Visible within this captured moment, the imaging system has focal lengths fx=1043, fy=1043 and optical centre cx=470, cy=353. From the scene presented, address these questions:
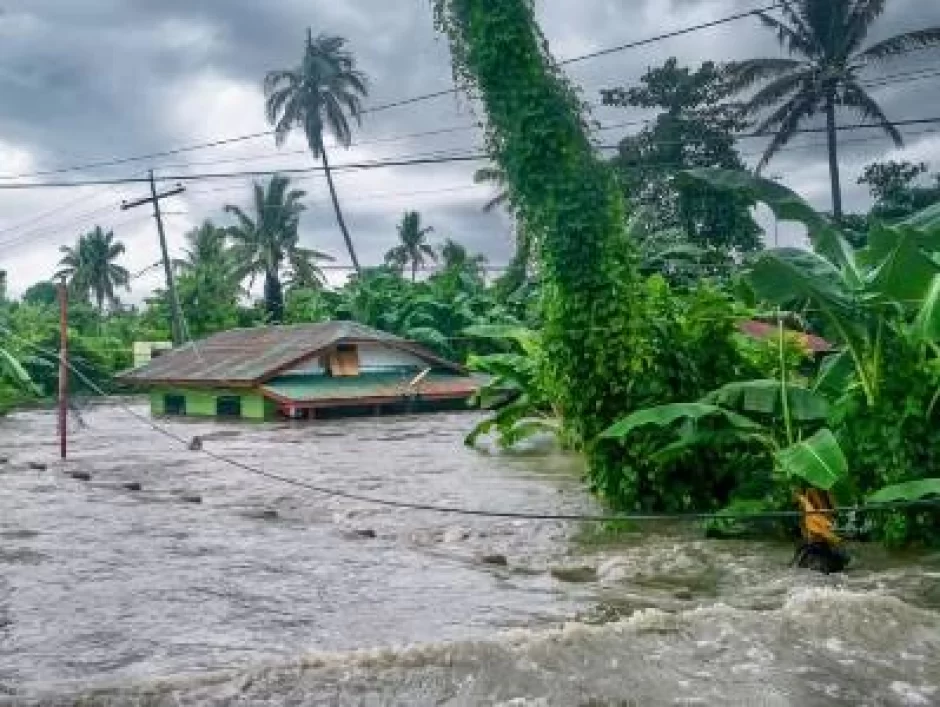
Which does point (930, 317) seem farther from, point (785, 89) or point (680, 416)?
point (785, 89)

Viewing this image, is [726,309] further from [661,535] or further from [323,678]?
[323,678]

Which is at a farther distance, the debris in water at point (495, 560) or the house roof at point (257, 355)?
the house roof at point (257, 355)

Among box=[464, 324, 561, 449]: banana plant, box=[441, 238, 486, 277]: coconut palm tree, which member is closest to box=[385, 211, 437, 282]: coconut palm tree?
box=[441, 238, 486, 277]: coconut palm tree

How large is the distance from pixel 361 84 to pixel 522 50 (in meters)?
40.6

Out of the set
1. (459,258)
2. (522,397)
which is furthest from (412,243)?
(522,397)

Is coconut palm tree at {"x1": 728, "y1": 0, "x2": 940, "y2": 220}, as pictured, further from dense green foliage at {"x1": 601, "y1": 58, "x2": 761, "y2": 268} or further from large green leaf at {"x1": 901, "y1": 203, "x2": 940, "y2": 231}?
large green leaf at {"x1": 901, "y1": 203, "x2": 940, "y2": 231}

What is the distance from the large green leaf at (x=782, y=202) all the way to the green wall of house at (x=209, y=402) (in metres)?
22.8

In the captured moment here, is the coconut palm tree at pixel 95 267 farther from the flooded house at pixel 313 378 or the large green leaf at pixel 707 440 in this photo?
the large green leaf at pixel 707 440

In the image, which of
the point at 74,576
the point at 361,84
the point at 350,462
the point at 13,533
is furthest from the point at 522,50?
the point at 361,84

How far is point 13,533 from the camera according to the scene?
12570 millimetres

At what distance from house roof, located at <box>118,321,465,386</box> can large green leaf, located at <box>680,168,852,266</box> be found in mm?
21809

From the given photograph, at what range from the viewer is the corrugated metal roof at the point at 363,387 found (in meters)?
29.8

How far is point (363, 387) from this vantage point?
31.6 meters

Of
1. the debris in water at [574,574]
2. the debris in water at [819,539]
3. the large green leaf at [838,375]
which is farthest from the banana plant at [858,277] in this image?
the debris in water at [574,574]
